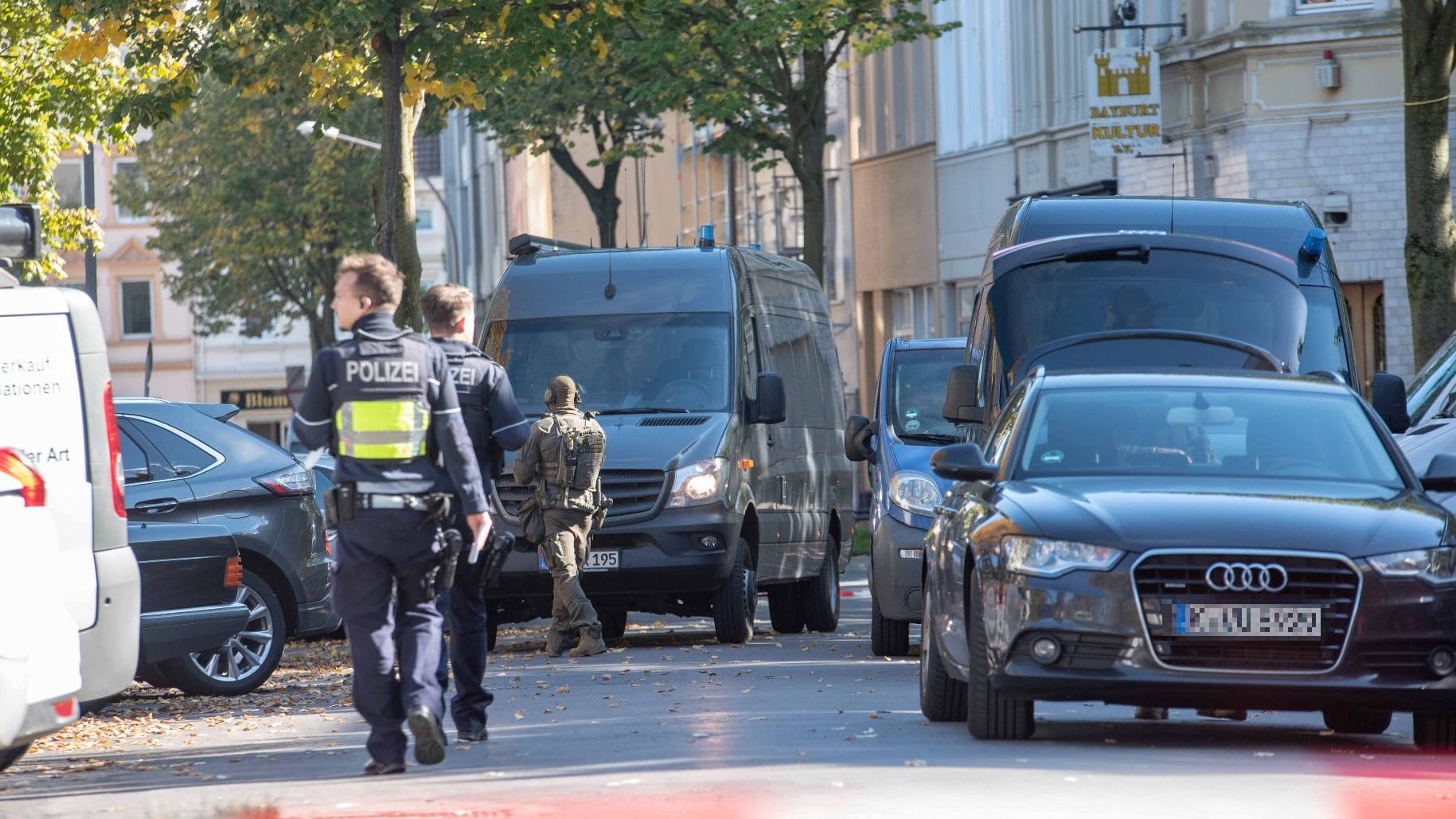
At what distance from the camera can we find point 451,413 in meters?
9.65

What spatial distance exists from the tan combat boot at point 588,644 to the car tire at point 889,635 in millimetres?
1755

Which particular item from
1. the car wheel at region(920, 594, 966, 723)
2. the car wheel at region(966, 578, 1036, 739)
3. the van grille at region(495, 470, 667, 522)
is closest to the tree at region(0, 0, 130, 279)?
the van grille at region(495, 470, 667, 522)

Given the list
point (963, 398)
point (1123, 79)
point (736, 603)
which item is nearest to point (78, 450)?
point (963, 398)

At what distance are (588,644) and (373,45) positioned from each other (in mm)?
6369

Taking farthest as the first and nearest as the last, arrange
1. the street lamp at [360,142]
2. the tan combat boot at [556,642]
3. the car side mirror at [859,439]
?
the street lamp at [360,142], the car side mirror at [859,439], the tan combat boot at [556,642]

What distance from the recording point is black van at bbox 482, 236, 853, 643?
17000 mm

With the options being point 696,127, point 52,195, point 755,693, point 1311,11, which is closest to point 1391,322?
point 1311,11

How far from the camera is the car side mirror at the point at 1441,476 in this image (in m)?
10.1

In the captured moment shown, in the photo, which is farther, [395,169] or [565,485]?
[395,169]

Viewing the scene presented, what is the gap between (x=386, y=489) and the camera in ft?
31.2

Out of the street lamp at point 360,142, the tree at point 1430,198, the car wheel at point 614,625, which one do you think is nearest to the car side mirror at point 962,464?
the car wheel at point 614,625

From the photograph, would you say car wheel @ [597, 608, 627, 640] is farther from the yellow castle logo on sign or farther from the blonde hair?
the yellow castle logo on sign

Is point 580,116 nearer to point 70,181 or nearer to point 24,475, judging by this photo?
point 24,475

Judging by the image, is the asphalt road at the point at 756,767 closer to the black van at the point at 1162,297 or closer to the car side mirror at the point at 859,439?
the black van at the point at 1162,297
